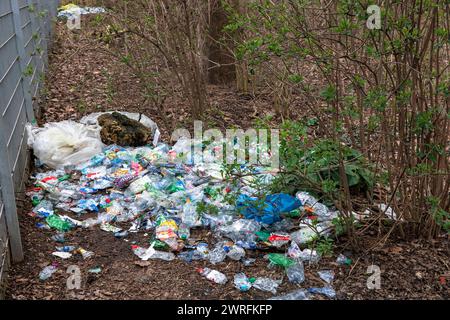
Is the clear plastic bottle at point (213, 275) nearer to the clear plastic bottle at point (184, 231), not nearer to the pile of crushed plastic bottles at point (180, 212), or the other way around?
the pile of crushed plastic bottles at point (180, 212)

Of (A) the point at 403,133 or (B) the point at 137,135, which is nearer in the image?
(A) the point at 403,133

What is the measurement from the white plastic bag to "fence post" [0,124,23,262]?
2.01 meters

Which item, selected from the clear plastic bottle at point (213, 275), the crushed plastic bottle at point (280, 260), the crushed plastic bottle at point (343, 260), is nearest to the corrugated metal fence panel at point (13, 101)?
the clear plastic bottle at point (213, 275)

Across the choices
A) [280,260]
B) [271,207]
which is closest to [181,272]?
[280,260]

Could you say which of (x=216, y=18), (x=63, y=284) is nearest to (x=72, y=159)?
(x=63, y=284)

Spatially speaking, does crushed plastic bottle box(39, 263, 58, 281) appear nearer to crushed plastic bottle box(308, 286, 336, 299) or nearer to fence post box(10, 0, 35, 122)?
crushed plastic bottle box(308, 286, 336, 299)

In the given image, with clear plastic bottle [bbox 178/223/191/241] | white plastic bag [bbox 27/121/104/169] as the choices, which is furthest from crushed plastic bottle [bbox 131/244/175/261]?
white plastic bag [bbox 27/121/104/169]

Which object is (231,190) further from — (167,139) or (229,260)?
(167,139)

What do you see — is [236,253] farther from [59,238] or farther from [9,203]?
[9,203]

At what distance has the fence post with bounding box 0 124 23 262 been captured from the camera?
133 inches

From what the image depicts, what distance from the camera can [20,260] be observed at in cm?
363

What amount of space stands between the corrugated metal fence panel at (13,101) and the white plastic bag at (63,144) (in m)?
0.20

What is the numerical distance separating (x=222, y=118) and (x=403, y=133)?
355 cm

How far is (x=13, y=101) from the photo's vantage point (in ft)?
16.1
